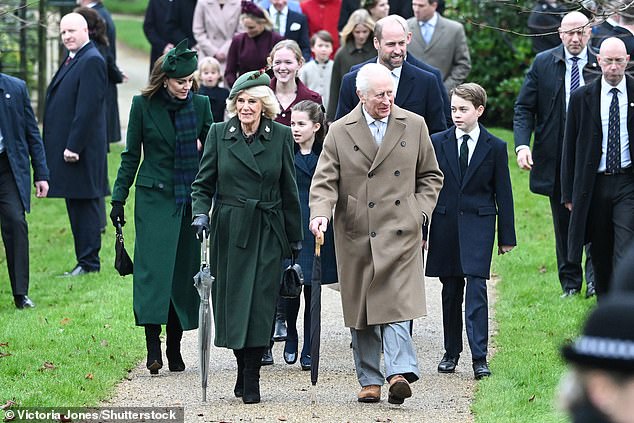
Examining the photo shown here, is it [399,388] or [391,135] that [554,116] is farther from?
[399,388]

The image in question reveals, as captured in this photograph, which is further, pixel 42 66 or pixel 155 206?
pixel 42 66

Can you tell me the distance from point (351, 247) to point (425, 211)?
18.5 inches

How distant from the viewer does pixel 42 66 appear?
19641mm

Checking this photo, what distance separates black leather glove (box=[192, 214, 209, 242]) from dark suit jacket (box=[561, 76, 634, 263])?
2.95 metres

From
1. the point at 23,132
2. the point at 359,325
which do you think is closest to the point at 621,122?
the point at 359,325

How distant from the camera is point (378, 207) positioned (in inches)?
298

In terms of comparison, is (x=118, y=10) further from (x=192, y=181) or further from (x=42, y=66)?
(x=192, y=181)

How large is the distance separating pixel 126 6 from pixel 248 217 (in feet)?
112

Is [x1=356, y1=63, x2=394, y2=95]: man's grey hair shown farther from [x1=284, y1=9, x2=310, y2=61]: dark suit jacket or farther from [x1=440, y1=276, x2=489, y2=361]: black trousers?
[x1=284, y1=9, x2=310, y2=61]: dark suit jacket

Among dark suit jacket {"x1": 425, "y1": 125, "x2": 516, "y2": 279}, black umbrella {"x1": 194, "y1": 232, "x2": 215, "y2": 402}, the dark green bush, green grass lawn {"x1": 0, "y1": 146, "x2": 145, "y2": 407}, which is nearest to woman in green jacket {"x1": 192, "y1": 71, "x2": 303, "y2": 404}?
black umbrella {"x1": 194, "y1": 232, "x2": 215, "y2": 402}

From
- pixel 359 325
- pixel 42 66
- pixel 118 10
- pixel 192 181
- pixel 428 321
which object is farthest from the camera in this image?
pixel 118 10

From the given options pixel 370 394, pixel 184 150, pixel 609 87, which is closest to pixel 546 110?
pixel 609 87

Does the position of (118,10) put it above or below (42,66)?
below

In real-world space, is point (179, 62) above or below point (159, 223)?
above
